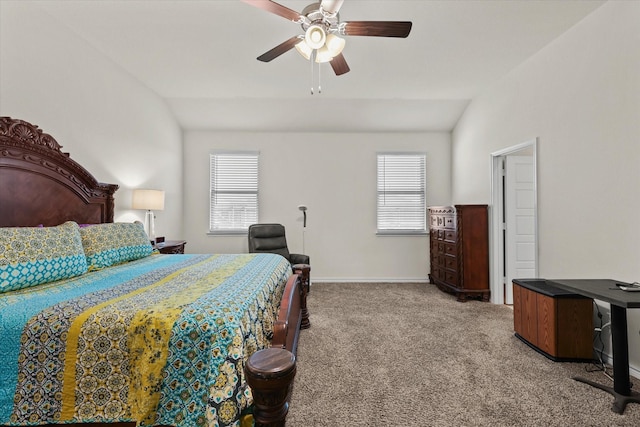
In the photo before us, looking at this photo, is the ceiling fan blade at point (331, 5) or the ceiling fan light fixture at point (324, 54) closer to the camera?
the ceiling fan blade at point (331, 5)

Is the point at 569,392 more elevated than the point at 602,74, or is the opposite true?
the point at 602,74

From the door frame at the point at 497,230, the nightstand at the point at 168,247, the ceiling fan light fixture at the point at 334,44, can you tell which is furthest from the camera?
the door frame at the point at 497,230

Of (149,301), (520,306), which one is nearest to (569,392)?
(520,306)

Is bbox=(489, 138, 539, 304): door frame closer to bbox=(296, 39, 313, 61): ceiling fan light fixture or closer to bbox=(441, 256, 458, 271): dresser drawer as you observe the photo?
bbox=(441, 256, 458, 271): dresser drawer

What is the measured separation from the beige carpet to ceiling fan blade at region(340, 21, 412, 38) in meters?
2.40

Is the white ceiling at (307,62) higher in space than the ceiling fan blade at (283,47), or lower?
higher

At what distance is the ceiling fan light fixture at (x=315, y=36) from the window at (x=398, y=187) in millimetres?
3115

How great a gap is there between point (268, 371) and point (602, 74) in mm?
3249

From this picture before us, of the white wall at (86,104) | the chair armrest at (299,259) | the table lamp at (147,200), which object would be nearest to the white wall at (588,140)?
the chair armrest at (299,259)

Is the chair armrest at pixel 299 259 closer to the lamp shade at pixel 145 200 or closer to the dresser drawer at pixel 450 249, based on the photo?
the lamp shade at pixel 145 200

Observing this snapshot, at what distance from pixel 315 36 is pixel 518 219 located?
3446 mm

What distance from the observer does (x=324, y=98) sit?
13.8 feet

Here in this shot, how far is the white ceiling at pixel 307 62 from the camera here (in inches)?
93.9

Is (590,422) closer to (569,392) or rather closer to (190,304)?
(569,392)
